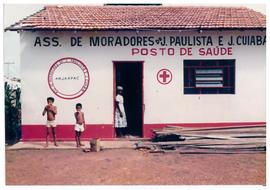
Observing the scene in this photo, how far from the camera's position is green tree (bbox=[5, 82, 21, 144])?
1198 cm

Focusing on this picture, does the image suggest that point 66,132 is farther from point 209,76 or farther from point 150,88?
point 209,76

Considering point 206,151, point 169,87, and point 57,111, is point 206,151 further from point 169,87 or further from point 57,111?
point 57,111

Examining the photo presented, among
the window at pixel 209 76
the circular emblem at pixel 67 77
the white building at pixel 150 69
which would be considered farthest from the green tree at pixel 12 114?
the window at pixel 209 76

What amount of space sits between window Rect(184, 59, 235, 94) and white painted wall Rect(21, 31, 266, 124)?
0.14 m

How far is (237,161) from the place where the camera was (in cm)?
902

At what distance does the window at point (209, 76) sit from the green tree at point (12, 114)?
200 inches

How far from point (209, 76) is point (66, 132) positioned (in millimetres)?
4384

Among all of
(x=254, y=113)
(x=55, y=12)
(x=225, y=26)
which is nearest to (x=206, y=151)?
(x=254, y=113)

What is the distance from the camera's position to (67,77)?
37.0 feet

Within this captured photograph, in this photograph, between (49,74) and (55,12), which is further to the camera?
(55,12)

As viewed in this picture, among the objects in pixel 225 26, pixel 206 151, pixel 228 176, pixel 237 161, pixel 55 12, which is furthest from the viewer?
pixel 55 12

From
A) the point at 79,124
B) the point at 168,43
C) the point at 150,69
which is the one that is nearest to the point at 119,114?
the point at 79,124

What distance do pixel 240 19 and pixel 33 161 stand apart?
7.06 m

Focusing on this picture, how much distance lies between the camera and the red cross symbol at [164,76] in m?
11.5
